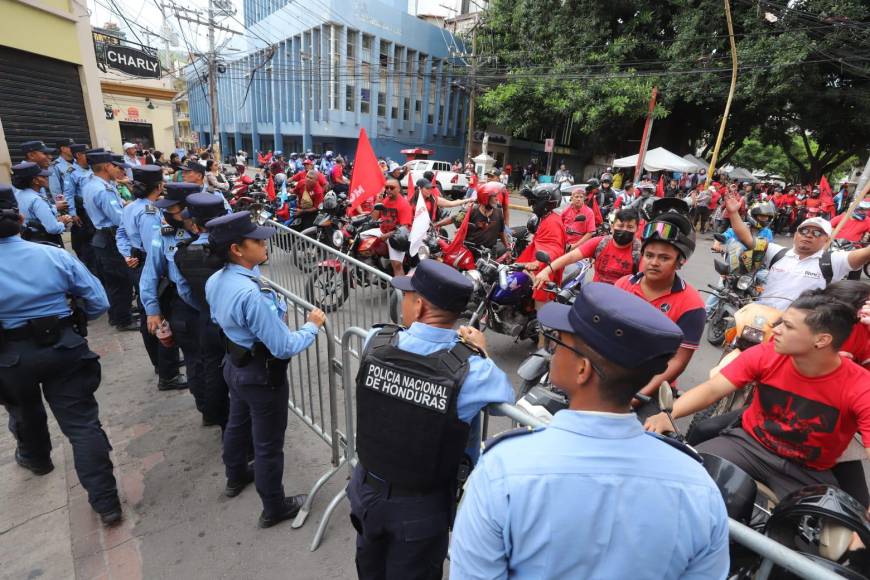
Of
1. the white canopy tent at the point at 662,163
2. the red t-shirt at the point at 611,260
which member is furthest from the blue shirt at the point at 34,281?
the white canopy tent at the point at 662,163

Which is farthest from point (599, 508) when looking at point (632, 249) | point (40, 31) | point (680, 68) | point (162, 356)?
point (680, 68)

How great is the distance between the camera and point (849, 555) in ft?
4.89

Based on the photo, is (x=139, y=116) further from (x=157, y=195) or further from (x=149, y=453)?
(x=149, y=453)

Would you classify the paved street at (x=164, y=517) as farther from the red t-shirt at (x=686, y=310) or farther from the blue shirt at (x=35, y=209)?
the blue shirt at (x=35, y=209)

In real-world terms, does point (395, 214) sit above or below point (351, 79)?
below

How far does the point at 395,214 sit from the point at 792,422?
17.6 feet

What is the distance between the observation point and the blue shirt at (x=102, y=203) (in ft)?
17.0

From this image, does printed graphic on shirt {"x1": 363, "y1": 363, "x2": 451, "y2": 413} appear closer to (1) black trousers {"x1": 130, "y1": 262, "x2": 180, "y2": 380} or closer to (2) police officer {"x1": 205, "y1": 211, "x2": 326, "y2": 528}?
(2) police officer {"x1": 205, "y1": 211, "x2": 326, "y2": 528}

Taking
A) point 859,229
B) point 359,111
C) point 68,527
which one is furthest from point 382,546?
point 359,111

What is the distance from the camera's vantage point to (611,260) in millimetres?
4344

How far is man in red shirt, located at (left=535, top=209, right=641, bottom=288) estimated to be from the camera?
4.23 metres

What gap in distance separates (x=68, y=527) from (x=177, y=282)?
1732mm

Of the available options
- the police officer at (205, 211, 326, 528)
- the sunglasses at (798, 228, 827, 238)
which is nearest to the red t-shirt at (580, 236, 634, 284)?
the sunglasses at (798, 228, 827, 238)

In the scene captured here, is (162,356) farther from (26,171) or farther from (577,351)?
(577,351)
